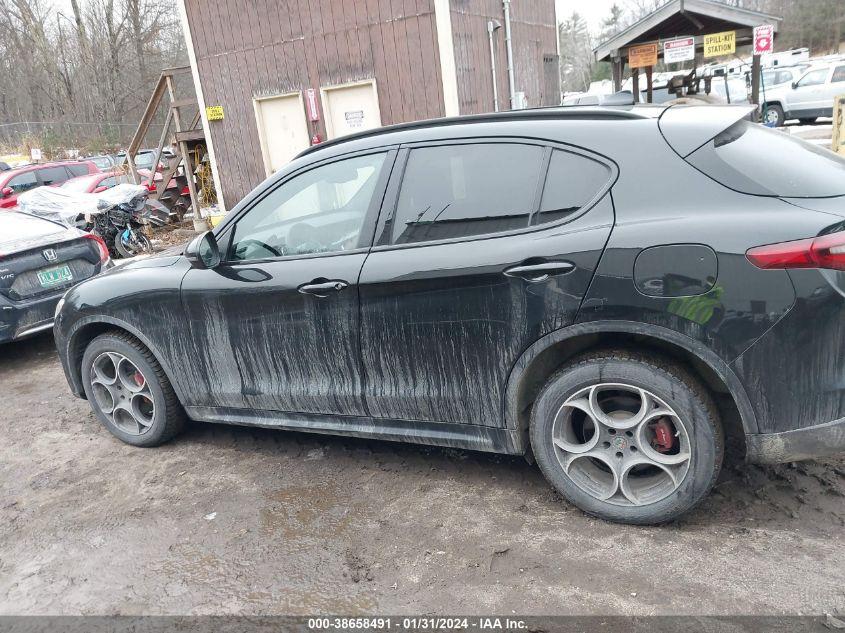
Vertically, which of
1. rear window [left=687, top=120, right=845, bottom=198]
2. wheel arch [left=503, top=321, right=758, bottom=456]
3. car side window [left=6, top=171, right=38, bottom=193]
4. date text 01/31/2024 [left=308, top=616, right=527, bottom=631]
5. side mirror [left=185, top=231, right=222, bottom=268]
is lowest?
date text 01/31/2024 [left=308, top=616, right=527, bottom=631]

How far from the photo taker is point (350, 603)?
2562 mm

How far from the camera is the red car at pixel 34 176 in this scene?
48.5 ft

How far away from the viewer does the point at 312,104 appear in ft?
38.7

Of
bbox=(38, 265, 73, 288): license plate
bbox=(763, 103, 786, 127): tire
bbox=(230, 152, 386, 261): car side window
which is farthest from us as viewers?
bbox=(763, 103, 786, 127): tire

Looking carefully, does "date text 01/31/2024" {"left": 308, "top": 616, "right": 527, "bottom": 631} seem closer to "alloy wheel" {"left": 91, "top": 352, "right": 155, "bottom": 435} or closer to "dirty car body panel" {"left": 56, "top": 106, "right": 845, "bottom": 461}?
"dirty car body panel" {"left": 56, "top": 106, "right": 845, "bottom": 461}

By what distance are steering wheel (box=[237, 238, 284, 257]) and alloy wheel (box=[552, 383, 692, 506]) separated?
167cm

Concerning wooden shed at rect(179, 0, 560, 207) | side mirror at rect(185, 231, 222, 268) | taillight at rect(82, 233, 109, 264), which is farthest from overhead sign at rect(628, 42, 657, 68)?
side mirror at rect(185, 231, 222, 268)

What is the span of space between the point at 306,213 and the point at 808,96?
2238 cm

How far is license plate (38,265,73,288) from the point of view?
6.22m

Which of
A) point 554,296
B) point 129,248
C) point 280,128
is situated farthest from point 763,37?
point 129,248

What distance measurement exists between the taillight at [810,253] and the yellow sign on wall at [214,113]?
40.3ft

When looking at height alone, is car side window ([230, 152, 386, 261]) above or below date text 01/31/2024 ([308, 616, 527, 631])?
above

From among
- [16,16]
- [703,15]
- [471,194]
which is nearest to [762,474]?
[471,194]

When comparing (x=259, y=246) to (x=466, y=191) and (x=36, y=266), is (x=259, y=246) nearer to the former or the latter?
(x=466, y=191)
